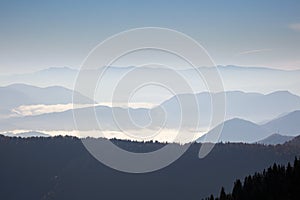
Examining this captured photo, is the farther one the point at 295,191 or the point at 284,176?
the point at 284,176

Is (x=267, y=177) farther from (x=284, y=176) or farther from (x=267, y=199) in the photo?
(x=267, y=199)

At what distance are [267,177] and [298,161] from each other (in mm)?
11618

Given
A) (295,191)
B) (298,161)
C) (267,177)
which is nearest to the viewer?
(295,191)

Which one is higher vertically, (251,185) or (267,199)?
(251,185)

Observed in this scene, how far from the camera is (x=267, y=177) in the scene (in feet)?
459

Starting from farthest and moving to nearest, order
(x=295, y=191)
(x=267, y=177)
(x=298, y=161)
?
(x=267, y=177) → (x=298, y=161) → (x=295, y=191)

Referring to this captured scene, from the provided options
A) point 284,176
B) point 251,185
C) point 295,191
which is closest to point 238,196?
point 251,185

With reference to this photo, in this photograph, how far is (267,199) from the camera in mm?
123188

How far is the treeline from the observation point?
12050cm

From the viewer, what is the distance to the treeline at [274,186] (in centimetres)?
12050

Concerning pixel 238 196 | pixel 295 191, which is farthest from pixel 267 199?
pixel 238 196

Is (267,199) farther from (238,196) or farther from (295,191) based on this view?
(238,196)

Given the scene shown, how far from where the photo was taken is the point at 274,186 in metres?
129

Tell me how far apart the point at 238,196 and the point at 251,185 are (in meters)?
4.98
